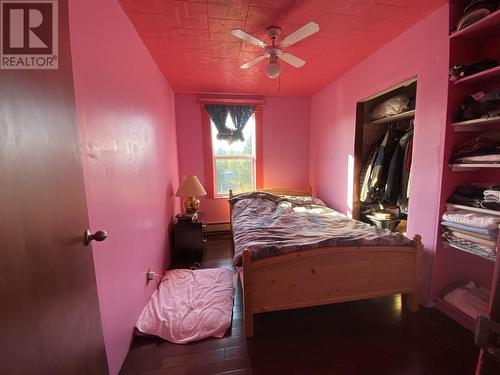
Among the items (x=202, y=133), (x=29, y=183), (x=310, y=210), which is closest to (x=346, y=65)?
(x=310, y=210)

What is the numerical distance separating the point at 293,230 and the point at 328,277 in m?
0.50

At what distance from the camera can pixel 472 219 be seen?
4.88ft

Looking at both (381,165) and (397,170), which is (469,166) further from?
(381,165)

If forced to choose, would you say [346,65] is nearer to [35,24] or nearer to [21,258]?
[35,24]

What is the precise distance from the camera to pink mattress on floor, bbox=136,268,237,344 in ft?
5.32

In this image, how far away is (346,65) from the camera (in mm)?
2594

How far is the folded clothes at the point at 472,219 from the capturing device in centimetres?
139

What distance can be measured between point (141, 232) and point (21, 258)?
127 centimetres

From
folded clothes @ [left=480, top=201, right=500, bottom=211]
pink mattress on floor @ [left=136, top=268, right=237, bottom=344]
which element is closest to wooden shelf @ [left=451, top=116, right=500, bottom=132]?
folded clothes @ [left=480, top=201, right=500, bottom=211]

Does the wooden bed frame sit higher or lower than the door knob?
lower

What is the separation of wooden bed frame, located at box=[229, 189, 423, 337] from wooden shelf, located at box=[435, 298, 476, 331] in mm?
189

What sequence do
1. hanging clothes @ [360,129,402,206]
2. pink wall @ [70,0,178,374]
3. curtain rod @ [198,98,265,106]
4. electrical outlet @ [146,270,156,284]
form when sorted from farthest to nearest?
curtain rod @ [198,98,265,106], hanging clothes @ [360,129,402,206], electrical outlet @ [146,270,156,284], pink wall @ [70,0,178,374]

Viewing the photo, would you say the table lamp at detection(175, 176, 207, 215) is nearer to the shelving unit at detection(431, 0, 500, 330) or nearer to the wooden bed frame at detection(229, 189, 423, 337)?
the wooden bed frame at detection(229, 189, 423, 337)

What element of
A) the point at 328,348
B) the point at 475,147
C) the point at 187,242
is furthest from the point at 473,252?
the point at 187,242
